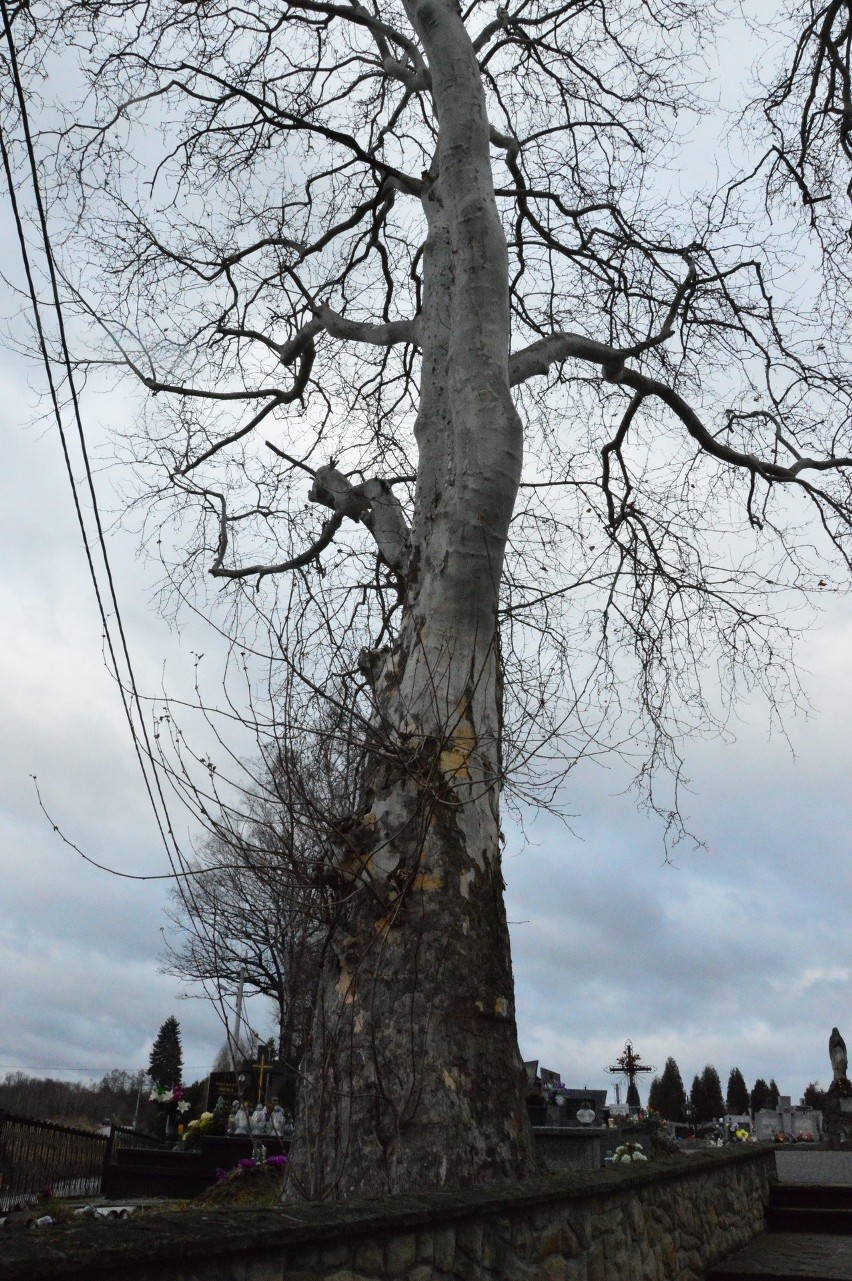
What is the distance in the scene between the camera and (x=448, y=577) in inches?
233

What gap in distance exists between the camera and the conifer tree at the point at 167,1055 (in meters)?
51.6

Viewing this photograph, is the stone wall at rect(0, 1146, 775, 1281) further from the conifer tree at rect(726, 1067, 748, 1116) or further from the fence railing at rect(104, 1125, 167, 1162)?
the conifer tree at rect(726, 1067, 748, 1116)

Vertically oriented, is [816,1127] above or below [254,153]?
below

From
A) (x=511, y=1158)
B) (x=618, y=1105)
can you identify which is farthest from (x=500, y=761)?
(x=618, y=1105)

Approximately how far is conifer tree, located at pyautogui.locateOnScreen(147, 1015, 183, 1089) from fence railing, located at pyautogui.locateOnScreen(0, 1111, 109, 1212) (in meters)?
39.3

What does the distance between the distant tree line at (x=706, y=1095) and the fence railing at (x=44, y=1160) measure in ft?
116

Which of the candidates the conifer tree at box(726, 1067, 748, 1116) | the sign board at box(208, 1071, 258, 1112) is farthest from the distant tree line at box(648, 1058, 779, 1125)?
the sign board at box(208, 1071, 258, 1112)

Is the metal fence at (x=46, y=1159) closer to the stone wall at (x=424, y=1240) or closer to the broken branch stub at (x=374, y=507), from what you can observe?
the stone wall at (x=424, y=1240)

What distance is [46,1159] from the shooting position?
11414mm

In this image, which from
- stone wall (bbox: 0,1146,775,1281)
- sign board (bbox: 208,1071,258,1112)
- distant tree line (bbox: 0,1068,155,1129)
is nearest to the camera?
stone wall (bbox: 0,1146,775,1281)

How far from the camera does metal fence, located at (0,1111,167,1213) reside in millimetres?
10258

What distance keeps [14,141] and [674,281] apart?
19.6 feet

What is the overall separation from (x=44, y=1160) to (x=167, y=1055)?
1882 inches

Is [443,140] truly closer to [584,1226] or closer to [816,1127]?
[584,1226]
